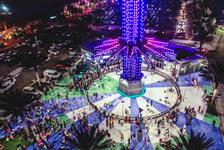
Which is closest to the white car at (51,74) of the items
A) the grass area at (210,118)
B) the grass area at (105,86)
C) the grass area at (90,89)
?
the grass area at (90,89)

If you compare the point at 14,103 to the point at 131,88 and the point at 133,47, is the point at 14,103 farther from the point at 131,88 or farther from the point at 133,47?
the point at 131,88

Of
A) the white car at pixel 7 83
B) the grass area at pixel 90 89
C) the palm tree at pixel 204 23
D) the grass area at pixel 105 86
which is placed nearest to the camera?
the grass area at pixel 90 89

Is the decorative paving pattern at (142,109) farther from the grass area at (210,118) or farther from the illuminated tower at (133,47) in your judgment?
the illuminated tower at (133,47)

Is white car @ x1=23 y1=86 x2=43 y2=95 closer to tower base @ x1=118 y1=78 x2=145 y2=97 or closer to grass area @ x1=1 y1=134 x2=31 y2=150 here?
grass area @ x1=1 y1=134 x2=31 y2=150

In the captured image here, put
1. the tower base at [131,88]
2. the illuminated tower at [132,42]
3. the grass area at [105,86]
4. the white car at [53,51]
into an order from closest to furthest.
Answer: the illuminated tower at [132,42] → the tower base at [131,88] → the grass area at [105,86] → the white car at [53,51]

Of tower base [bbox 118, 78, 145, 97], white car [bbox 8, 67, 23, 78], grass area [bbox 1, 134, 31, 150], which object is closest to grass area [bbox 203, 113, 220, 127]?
tower base [bbox 118, 78, 145, 97]
